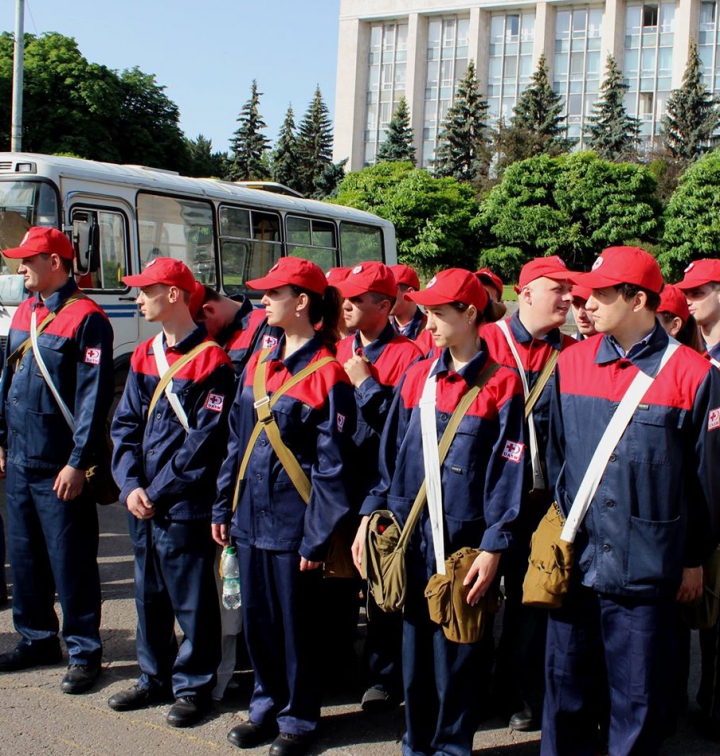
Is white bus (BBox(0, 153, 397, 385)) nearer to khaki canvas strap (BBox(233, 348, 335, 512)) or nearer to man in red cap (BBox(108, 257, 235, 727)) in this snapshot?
man in red cap (BBox(108, 257, 235, 727))

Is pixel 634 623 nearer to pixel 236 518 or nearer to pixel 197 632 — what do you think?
pixel 236 518

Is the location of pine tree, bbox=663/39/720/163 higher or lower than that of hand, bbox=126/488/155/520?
higher

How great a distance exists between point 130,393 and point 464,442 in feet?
5.70

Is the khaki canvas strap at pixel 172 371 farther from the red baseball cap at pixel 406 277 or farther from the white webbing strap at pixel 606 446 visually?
the red baseball cap at pixel 406 277

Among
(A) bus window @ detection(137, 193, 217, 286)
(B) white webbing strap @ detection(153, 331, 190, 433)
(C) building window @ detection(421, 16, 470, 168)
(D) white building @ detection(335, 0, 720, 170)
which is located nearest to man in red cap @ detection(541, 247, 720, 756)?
(B) white webbing strap @ detection(153, 331, 190, 433)

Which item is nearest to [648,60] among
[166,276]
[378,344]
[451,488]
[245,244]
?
[245,244]

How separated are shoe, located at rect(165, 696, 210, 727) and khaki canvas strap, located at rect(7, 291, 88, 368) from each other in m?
1.92

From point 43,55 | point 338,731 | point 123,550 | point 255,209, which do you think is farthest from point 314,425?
point 43,55

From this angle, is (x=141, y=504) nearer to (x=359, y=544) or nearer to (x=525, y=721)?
(x=359, y=544)

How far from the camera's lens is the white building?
7638 centimetres

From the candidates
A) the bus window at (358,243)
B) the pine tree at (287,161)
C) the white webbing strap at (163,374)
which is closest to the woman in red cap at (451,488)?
the white webbing strap at (163,374)

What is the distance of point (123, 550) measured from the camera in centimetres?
687

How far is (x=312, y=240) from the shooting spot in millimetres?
14109

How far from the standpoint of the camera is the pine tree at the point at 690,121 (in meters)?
66.6
